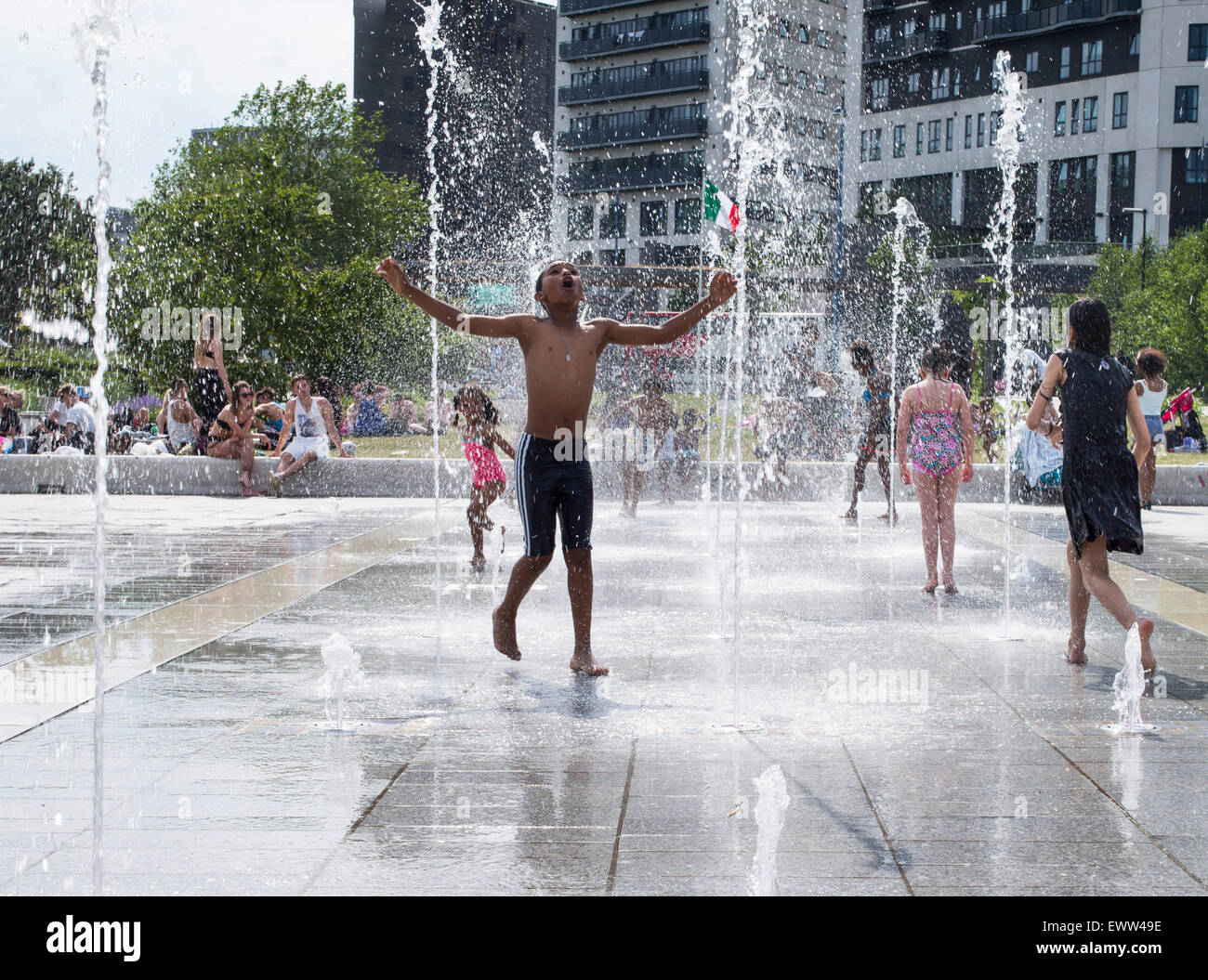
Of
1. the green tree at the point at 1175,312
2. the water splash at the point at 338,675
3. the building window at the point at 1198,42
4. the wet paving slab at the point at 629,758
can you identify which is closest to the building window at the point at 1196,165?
the building window at the point at 1198,42

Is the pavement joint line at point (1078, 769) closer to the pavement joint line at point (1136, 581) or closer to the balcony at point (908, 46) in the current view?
the pavement joint line at point (1136, 581)

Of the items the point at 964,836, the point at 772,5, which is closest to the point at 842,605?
the point at 964,836

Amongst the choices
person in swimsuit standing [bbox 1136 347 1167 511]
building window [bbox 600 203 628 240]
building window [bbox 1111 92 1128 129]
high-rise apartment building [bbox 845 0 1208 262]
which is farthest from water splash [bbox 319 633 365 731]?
building window [bbox 600 203 628 240]

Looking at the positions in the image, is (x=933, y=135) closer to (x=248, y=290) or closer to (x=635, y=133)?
(x=635, y=133)

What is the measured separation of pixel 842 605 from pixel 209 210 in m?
18.9

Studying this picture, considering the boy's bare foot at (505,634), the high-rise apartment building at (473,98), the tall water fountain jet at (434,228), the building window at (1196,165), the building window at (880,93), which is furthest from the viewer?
the high-rise apartment building at (473,98)

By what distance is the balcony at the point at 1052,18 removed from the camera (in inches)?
2554

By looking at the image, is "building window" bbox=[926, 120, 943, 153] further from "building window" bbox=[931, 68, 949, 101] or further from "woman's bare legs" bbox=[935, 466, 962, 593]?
"woman's bare legs" bbox=[935, 466, 962, 593]

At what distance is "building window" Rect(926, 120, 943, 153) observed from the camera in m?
75.7

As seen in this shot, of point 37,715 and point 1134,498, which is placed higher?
point 1134,498

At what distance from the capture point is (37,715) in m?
5.35

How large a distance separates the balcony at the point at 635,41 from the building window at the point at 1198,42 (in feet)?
98.6
